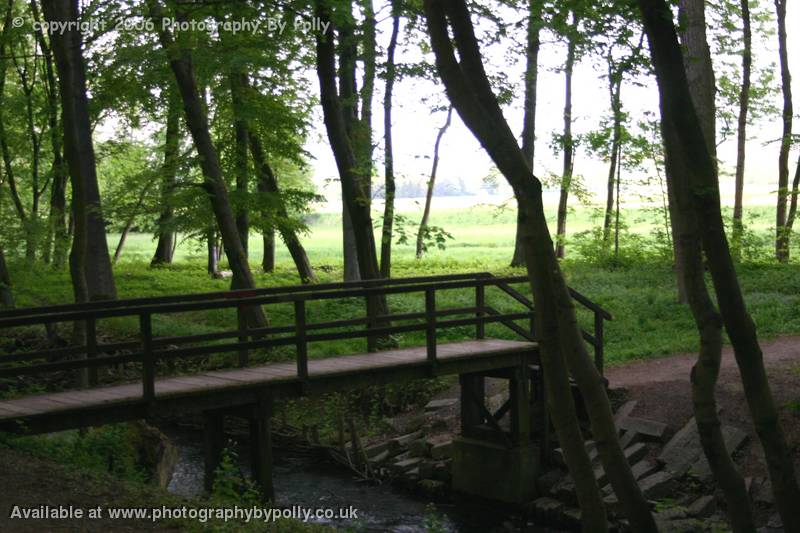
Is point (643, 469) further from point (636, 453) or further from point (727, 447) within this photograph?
point (727, 447)

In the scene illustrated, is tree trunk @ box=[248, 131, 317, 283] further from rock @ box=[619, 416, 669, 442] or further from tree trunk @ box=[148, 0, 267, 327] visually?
rock @ box=[619, 416, 669, 442]

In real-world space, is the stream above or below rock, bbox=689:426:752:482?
below

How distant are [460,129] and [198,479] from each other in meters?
24.1

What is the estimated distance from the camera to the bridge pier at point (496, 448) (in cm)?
1299

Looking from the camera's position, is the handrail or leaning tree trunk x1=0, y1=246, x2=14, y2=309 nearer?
the handrail

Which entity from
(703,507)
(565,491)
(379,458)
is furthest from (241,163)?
(703,507)

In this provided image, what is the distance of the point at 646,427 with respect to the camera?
1303cm

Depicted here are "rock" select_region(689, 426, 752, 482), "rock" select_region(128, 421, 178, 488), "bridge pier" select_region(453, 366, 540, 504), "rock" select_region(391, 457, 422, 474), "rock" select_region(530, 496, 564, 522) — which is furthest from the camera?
"rock" select_region(391, 457, 422, 474)

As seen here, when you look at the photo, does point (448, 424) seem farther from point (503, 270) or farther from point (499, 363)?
point (503, 270)

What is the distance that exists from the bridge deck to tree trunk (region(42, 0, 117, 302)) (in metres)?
4.46

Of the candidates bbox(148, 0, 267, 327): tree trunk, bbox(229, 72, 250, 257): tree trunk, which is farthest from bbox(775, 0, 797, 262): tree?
bbox(148, 0, 267, 327): tree trunk

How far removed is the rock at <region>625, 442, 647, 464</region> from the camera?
12367 mm

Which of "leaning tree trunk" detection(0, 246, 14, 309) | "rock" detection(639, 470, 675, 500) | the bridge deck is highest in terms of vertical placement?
"leaning tree trunk" detection(0, 246, 14, 309)

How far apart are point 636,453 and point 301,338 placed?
566 centimetres
